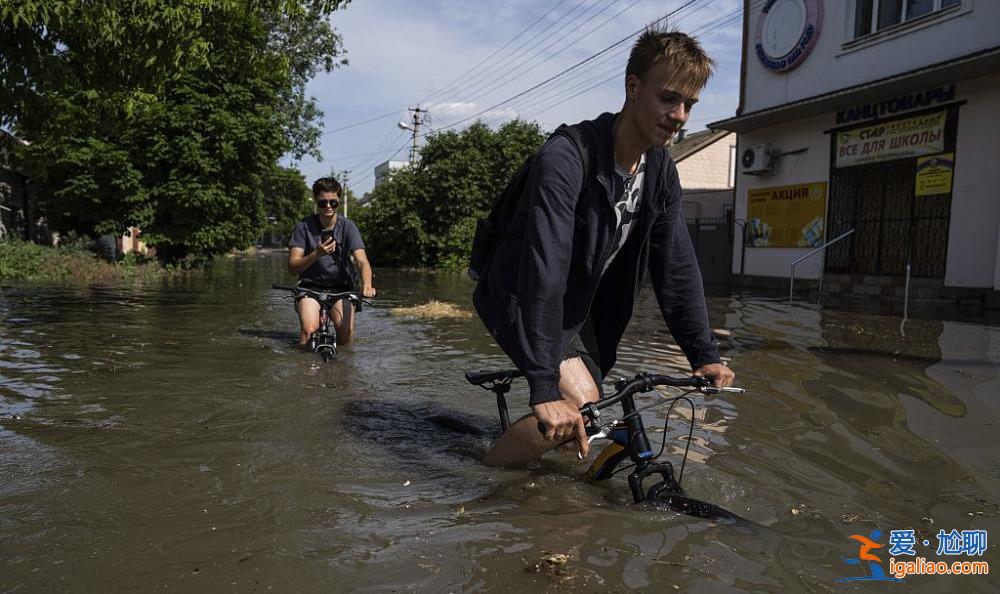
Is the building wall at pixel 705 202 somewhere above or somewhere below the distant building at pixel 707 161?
below

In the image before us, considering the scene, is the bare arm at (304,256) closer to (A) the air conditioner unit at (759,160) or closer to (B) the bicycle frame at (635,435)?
(B) the bicycle frame at (635,435)

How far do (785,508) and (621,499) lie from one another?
2.45 ft

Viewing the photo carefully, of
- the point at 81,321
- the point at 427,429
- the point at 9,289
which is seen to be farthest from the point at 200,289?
the point at 427,429

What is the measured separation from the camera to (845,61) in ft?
53.4

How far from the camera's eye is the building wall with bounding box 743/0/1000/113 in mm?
13422

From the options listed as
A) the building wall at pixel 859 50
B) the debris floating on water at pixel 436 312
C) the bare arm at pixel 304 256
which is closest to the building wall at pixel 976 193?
the building wall at pixel 859 50

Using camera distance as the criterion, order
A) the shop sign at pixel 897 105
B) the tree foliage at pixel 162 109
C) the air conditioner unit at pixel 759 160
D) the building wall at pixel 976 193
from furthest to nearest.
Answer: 1. the air conditioner unit at pixel 759 160
2. the shop sign at pixel 897 105
3. the building wall at pixel 976 193
4. the tree foliage at pixel 162 109

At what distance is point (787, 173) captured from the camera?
18.4m

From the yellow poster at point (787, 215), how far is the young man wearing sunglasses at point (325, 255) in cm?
1406

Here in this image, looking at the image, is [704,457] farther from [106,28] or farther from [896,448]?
[106,28]

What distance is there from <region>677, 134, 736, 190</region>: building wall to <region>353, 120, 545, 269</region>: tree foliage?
7587 millimetres

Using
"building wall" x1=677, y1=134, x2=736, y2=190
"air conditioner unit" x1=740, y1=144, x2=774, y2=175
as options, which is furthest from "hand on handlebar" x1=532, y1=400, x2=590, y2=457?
"building wall" x1=677, y1=134, x2=736, y2=190

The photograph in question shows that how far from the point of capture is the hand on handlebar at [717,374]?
2.93 metres

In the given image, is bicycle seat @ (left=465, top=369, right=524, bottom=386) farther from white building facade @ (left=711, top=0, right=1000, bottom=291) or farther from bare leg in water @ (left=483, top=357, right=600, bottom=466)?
white building facade @ (left=711, top=0, right=1000, bottom=291)
